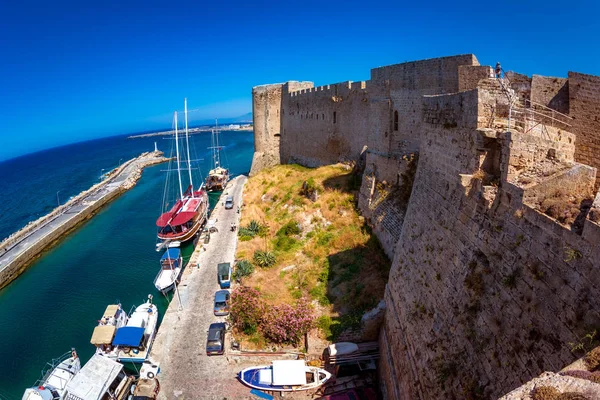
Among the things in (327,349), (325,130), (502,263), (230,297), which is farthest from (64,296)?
(502,263)

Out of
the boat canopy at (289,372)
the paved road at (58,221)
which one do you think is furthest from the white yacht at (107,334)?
the paved road at (58,221)

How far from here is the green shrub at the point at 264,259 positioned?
16156mm

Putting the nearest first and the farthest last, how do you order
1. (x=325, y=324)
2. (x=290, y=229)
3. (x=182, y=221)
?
(x=325, y=324) → (x=290, y=229) → (x=182, y=221)

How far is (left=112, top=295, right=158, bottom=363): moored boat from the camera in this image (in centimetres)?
1315

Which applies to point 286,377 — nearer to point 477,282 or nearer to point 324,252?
point 324,252

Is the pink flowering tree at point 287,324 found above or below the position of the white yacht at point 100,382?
above

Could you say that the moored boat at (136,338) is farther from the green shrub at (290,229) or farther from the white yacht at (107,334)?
the green shrub at (290,229)

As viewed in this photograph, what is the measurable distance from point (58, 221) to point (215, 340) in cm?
2682

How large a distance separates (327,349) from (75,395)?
7.99 m

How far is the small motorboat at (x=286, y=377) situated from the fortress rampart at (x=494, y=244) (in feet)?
6.07

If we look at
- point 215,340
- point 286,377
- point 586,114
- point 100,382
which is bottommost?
point 100,382

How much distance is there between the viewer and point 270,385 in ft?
33.7

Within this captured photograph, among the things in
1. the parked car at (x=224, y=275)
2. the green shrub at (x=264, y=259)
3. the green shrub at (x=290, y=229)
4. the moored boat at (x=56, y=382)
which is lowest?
the moored boat at (x=56, y=382)

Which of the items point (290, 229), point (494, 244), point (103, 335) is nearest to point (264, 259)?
point (290, 229)
